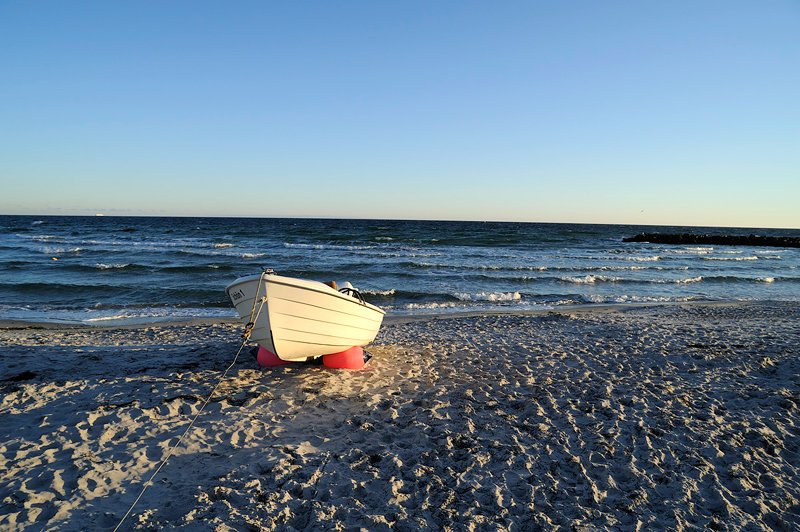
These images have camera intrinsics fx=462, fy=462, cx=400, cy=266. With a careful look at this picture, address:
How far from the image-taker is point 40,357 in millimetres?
7945

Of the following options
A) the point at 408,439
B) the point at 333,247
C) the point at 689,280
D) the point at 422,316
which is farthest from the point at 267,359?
the point at 333,247

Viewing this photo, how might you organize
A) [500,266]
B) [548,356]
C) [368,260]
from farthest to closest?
[368,260] < [500,266] < [548,356]

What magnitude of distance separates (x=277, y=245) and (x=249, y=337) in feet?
104

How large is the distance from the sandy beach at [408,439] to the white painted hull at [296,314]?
0.53 metres

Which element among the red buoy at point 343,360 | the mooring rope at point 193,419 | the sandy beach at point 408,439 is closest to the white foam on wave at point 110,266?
the sandy beach at point 408,439

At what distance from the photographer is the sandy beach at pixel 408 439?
3947 millimetres

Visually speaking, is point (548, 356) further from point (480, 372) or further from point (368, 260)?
point (368, 260)

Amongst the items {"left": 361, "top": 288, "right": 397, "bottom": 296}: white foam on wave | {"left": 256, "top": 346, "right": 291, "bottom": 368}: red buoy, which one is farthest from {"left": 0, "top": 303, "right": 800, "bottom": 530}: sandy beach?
{"left": 361, "top": 288, "right": 397, "bottom": 296}: white foam on wave

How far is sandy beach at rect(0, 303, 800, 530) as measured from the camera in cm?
395

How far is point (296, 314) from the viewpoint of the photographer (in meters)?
6.72

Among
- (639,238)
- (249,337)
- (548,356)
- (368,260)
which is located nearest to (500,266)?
(368,260)

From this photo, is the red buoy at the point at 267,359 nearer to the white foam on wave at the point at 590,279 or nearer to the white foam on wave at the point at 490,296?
the white foam on wave at the point at 490,296

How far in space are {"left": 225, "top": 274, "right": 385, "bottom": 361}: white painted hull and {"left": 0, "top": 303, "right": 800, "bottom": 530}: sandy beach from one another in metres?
0.53

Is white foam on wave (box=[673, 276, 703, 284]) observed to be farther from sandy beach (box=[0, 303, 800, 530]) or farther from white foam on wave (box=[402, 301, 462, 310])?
sandy beach (box=[0, 303, 800, 530])
